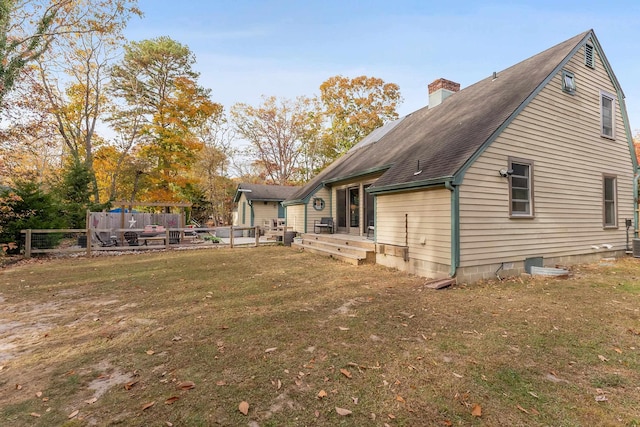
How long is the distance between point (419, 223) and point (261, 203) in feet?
57.5

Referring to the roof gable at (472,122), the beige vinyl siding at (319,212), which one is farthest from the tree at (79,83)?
the roof gable at (472,122)

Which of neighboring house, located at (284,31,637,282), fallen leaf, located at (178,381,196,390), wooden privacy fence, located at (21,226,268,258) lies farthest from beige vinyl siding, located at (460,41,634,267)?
wooden privacy fence, located at (21,226,268,258)

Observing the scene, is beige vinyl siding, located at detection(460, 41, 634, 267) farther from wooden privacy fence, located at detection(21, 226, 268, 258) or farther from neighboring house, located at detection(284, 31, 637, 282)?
wooden privacy fence, located at detection(21, 226, 268, 258)

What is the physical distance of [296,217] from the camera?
15328 millimetres

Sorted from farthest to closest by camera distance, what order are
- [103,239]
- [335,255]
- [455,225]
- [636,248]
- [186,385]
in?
[103,239], [335,255], [636,248], [455,225], [186,385]

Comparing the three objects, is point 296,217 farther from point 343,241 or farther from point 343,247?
point 343,247

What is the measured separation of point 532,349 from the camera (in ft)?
10.9

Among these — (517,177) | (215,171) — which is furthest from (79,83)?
(517,177)

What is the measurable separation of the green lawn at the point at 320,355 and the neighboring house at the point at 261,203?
16.9 metres

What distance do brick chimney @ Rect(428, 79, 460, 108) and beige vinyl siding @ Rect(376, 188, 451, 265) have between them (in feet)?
23.6

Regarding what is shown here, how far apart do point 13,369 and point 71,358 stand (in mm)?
446

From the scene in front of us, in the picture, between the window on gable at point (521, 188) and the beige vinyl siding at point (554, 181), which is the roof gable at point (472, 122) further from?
the window on gable at point (521, 188)

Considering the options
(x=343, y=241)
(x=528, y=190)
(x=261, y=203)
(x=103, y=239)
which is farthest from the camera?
(x=261, y=203)

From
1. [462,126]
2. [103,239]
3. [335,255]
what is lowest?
[335,255]
